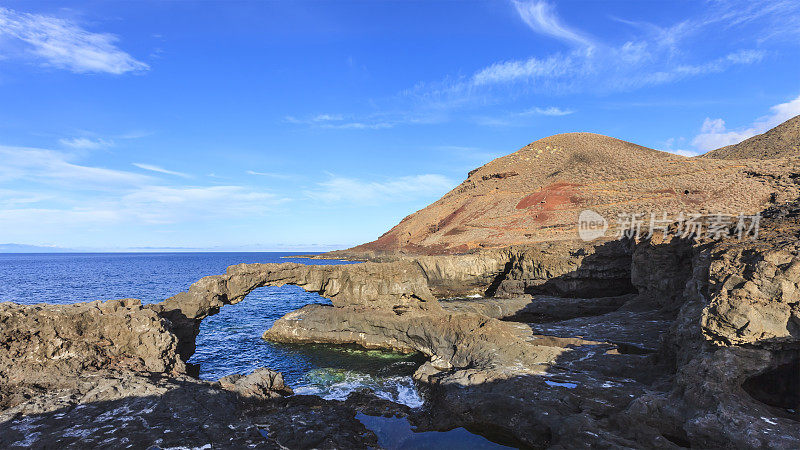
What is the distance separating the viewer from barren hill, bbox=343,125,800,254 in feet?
159

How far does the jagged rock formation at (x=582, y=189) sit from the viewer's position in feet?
159

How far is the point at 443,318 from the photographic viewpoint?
71.8ft

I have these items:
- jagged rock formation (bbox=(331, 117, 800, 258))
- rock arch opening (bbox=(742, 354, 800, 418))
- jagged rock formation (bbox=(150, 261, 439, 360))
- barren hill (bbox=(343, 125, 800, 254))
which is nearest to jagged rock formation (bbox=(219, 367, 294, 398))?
jagged rock formation (bbox=(150, 261, 439, 360))

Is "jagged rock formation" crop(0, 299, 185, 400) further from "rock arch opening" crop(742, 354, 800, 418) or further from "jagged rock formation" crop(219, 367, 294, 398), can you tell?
"rock arch opening" crop(742, 354, 800, 418)

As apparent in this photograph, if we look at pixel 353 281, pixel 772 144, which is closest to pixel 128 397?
pixel 353 281

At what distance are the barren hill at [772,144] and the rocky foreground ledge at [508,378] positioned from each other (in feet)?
205

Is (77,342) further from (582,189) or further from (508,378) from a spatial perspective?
(582,189)

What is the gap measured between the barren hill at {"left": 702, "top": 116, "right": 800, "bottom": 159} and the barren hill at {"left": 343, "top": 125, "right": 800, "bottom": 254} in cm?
1388

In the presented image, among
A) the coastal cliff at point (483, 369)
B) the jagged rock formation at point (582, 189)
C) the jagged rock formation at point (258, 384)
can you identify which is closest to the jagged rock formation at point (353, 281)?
the coastal cliff at point (483, 369)

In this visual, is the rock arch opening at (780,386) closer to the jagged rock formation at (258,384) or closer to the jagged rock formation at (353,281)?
the jagged rock formation at (258,384)

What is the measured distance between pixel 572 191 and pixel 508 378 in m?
58.4

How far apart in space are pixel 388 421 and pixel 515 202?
62.0 metres

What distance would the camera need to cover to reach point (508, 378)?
1397 centimetres

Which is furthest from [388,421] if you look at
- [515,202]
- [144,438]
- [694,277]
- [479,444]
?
[515,202]
